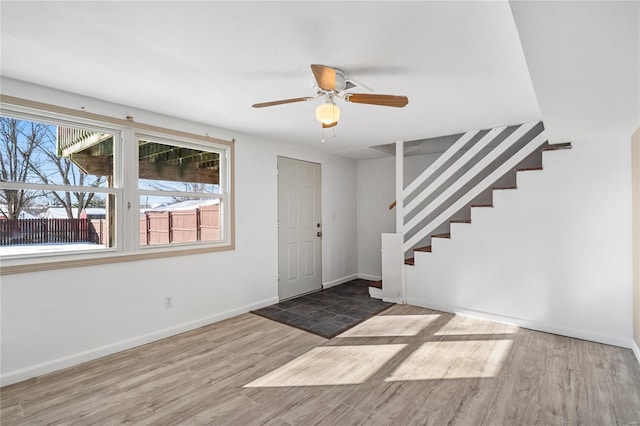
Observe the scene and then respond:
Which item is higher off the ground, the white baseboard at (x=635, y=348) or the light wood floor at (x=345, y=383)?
the white baseboard at (x=635, y=348)

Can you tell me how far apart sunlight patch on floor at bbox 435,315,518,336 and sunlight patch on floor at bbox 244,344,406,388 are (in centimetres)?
71

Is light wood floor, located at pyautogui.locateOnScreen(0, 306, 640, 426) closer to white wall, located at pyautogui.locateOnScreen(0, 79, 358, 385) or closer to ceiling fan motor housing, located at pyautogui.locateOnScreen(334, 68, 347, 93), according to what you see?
white wall, located at pyautogui.locateOnScreen(0, 79, 358, 385)

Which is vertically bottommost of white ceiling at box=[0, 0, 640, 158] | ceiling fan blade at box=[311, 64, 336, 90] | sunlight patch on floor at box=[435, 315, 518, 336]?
sunlight patch on floor at box=[435, 315, 518, 336]

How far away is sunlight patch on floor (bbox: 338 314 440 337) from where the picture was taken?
3.31m

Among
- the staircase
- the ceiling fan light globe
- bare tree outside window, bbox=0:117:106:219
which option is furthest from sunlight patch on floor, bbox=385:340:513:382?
bare tree outside window, bbox=0:117:106:219

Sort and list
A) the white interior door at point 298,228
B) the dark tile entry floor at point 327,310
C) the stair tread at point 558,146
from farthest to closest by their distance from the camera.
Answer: the white interior door at point 298,228 < the dark tile entry floor at point 327,310 < the stair tread at point 558,146

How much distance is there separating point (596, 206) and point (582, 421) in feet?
6.77

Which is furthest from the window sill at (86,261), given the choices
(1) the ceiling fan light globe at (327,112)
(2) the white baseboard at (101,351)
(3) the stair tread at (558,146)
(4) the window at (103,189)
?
(3) the stair tread at (558,146)

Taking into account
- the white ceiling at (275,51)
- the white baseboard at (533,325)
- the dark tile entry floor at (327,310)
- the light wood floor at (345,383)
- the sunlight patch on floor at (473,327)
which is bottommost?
the light wood floor at (345,383)

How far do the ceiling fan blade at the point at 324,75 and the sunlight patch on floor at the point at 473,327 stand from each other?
2715 millimetres

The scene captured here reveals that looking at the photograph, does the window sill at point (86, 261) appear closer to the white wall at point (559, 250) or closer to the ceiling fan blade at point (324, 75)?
the ceiling fan blade at point (324, 75)

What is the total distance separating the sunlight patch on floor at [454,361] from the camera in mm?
2465

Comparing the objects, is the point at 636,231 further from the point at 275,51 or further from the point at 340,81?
the point at 275,51

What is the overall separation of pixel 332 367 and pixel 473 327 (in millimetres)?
1801
